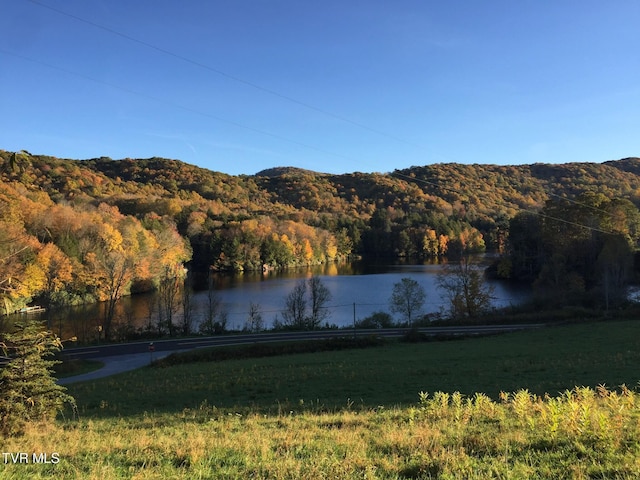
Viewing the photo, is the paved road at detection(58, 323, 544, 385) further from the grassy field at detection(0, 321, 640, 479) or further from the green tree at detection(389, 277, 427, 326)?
the grassy field at detection(0, 321, 640, 479)

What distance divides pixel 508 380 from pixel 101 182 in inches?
5837

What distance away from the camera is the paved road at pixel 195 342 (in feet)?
98.9

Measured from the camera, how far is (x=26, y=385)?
29.0ft

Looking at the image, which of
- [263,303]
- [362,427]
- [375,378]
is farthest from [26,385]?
[263,303]

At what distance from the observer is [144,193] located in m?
149

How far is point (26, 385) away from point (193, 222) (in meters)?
109

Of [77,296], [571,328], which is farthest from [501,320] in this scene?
[77,296]

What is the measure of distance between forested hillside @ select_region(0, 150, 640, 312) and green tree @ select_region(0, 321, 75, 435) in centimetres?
102

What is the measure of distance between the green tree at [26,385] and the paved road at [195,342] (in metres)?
20.1

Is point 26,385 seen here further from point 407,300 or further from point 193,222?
point 193,222

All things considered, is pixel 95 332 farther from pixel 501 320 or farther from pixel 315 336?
pixel 501 320

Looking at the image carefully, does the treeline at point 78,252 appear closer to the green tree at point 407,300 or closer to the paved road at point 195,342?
the paved road at point 195,342

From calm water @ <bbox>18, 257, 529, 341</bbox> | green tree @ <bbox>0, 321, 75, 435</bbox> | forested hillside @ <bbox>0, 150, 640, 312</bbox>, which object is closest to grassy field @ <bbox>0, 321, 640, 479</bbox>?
green tree @ <bbox>0, 321, 75, 435</bbox>

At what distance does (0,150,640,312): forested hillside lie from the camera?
56.2 meters
